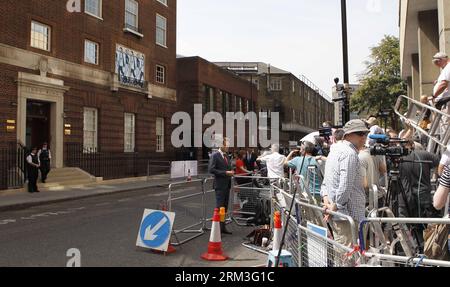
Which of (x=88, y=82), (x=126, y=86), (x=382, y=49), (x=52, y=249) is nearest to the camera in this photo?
(x=52, y=249)

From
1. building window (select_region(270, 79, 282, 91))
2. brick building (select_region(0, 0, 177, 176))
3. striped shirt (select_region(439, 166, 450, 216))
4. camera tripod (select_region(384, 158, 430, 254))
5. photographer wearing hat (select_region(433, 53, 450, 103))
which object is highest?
building window (select_region(270, 79, 282, 91))

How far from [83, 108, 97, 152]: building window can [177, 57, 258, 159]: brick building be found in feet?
36.7

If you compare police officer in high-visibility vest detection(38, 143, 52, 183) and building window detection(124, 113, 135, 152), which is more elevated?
building window detection(124, 113, 135, 152)

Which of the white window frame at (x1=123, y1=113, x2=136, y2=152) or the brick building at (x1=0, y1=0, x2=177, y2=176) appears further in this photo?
the white window frame at (x1=123, y1=113, x2=136, y2=152)

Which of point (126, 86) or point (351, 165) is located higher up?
point (126, 86)

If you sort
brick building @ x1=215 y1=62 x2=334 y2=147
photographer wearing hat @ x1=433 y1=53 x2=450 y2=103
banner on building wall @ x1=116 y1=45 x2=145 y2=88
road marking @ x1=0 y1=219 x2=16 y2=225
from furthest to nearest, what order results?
1. brick building @ x1=215 y1=62 x2=334 y2=147
2. banner on building wall @ x1=116 y1=45 x2=145 y2=88
3. road marking @ x1=0 y1=219 x2=16 y2=225
4. photographer wearing hat @ x1=433 y1=53 x2=450 y2=103

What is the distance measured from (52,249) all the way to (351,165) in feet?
18.2

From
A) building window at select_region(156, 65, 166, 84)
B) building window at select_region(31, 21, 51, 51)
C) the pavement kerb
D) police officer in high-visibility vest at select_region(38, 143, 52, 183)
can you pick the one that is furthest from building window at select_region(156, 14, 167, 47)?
police officer in high-visibility vest at select_region(38, 143, 52, 183)

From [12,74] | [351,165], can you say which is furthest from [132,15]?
[351,165]

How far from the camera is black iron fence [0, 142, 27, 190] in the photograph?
1686 centimetres

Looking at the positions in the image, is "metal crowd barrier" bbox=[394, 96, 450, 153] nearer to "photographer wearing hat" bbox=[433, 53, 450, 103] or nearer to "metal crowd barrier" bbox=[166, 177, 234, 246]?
"photographer wearing hat" bbox=[433, 53, 450, 103]
